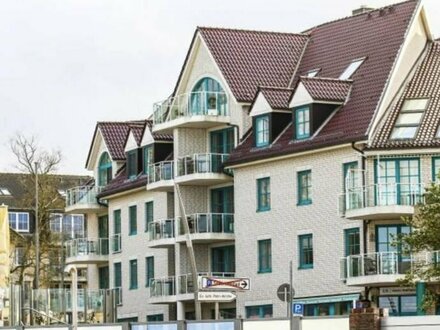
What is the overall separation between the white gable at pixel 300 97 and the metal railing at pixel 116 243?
19.4 meters

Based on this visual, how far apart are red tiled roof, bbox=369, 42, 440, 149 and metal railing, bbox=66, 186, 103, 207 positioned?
25.5 metres

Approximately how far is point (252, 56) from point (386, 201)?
1421 cm

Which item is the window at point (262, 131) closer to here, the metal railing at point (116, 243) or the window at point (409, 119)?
the window at point (409, 119)

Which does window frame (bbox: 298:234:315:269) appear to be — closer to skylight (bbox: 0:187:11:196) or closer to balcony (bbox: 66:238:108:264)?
balcony (bbox: 66:238:108:264)

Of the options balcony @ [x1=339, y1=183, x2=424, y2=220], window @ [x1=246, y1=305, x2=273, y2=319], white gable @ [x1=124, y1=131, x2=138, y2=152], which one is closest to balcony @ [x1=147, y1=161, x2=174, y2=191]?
white gable @ [x1=124, y1=131, x2=138, y2=152]

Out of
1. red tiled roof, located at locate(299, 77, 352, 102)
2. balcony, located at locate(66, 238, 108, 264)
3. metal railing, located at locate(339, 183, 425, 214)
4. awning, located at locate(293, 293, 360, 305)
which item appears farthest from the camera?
balcony, located at locate(66, 238, 108, 264)

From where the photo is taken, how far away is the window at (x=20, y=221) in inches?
5842

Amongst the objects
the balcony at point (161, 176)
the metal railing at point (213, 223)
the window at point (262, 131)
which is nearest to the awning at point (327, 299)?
the metal railing at point (213, 223)

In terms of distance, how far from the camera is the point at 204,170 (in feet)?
268

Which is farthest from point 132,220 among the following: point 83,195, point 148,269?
point 83,195

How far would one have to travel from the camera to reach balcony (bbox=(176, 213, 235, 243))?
81.1 m

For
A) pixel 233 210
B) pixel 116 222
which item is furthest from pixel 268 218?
pixel 116 222

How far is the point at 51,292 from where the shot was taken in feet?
252

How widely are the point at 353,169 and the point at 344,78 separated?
18.8ft
